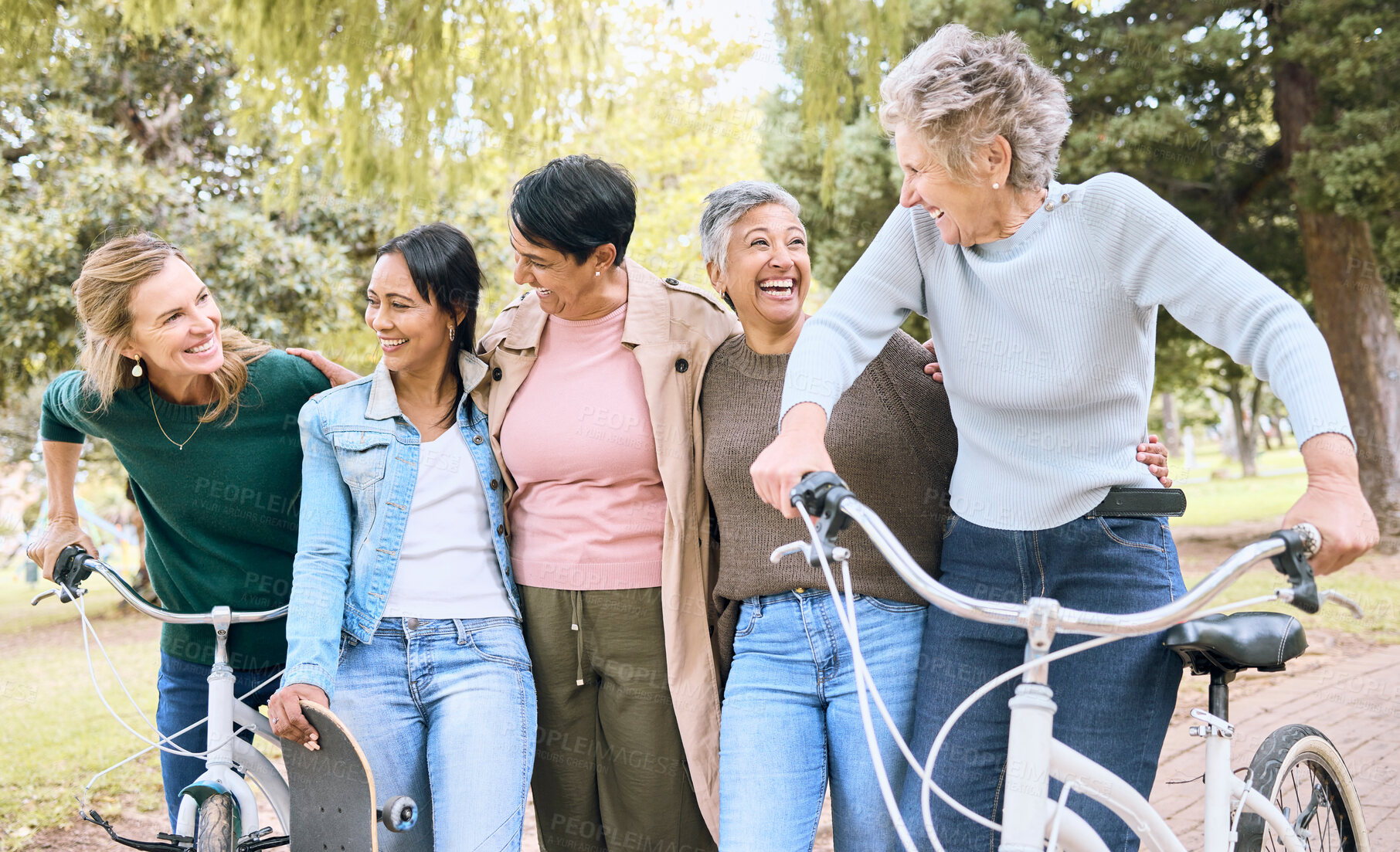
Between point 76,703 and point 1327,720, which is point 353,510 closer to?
point 1327,720

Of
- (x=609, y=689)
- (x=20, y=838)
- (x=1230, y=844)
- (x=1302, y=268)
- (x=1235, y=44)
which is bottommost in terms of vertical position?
(x=20, y=838)

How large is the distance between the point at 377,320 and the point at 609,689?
101 cm

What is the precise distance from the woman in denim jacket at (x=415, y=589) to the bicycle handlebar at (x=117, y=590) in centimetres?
20

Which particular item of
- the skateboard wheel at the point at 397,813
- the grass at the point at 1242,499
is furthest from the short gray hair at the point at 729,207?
the grass at the point at 1242,499

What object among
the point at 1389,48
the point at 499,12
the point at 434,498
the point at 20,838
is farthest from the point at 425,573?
the point at 1389,48

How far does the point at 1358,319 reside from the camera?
1024cm

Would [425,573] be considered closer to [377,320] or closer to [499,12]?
[377,320]

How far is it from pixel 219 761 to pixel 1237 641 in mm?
2121

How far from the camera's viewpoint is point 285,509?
2.79 meters

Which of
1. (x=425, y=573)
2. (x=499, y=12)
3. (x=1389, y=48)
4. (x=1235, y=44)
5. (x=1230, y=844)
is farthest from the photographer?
(x=1235, y=44)

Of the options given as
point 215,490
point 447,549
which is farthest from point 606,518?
point 215,490

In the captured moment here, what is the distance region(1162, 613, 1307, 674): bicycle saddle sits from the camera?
1.90m

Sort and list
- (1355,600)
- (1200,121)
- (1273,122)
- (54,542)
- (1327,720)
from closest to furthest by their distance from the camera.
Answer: (54,542), (1327,720), (1355,600), (1200,121), (1273,122)

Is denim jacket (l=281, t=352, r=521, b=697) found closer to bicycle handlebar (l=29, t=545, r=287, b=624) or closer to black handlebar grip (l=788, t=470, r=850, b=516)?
bicycle handlebar (l=29, t=545, r=287, b=624)
